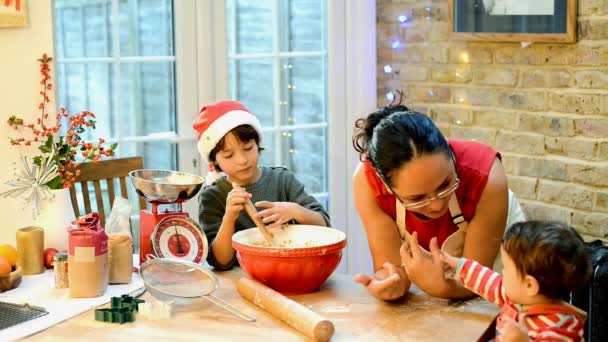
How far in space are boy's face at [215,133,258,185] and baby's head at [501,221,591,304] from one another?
3.19ft

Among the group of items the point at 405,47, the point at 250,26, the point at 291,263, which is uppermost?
the point at 250,26

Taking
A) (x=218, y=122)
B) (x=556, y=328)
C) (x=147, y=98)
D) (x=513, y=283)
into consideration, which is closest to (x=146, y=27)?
(x=147, y=98)

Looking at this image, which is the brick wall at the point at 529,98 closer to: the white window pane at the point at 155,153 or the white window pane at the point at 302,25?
the white window pane at the point at 302,25

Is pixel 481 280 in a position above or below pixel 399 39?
below

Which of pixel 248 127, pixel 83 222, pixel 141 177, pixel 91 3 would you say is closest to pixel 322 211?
pixel 248 127

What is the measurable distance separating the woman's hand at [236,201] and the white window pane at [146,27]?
1522mm

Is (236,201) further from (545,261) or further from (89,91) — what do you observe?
(89,91)

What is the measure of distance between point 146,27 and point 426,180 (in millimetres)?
2047

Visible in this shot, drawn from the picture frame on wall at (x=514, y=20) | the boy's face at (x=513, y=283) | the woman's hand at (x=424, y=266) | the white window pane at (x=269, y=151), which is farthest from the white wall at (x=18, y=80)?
the picture frame on wall at (x=514, y=20)

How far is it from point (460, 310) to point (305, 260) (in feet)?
1.31

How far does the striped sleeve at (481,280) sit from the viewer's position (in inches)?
81.6

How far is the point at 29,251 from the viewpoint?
2.55m

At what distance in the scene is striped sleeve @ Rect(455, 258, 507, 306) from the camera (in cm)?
207

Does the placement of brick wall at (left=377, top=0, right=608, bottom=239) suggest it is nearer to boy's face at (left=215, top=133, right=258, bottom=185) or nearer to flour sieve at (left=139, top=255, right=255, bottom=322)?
boy's face at (left=215, top=133, right=258, bottom=185)
